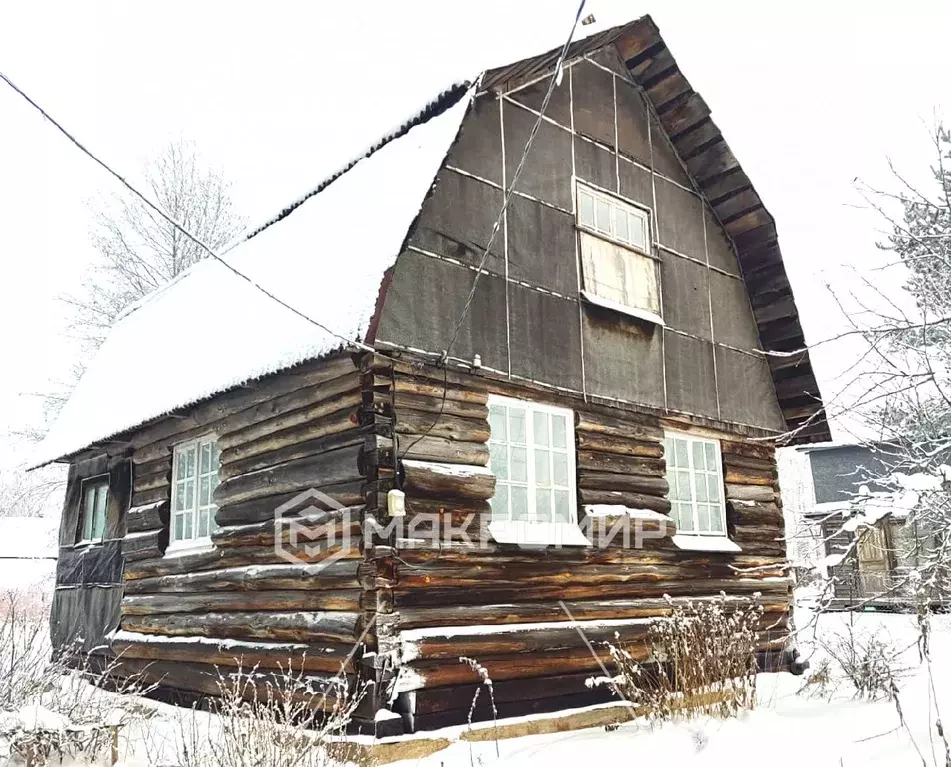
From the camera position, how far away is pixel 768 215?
457 inches

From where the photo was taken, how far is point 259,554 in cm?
885

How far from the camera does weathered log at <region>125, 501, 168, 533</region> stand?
36.0ft


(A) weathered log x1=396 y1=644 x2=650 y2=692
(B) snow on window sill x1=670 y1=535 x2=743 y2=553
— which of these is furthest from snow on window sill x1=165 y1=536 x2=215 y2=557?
(B) snow on window sill x1=670 y1=535 x2=743 y2=553

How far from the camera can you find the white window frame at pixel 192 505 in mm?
10242

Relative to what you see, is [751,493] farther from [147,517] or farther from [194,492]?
[147,517]

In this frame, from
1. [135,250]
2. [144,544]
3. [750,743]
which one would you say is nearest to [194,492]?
[144,544]

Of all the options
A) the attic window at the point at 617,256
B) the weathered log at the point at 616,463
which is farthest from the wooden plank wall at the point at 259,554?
the attic window at the point at 617,256

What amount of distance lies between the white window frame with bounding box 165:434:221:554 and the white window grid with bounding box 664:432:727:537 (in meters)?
5.36

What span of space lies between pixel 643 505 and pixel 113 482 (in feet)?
24.1

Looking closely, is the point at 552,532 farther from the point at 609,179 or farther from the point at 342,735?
the point at 609,179

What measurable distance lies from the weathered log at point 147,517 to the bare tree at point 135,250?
11.9 metres

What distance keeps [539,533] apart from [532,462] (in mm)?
727

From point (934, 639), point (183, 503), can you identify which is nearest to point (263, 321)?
point (183, 503)

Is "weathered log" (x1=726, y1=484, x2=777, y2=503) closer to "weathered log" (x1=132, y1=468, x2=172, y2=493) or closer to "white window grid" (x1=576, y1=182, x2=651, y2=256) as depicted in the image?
"white window grid" (x1=576, y1=182, x2=651, y2=256)
